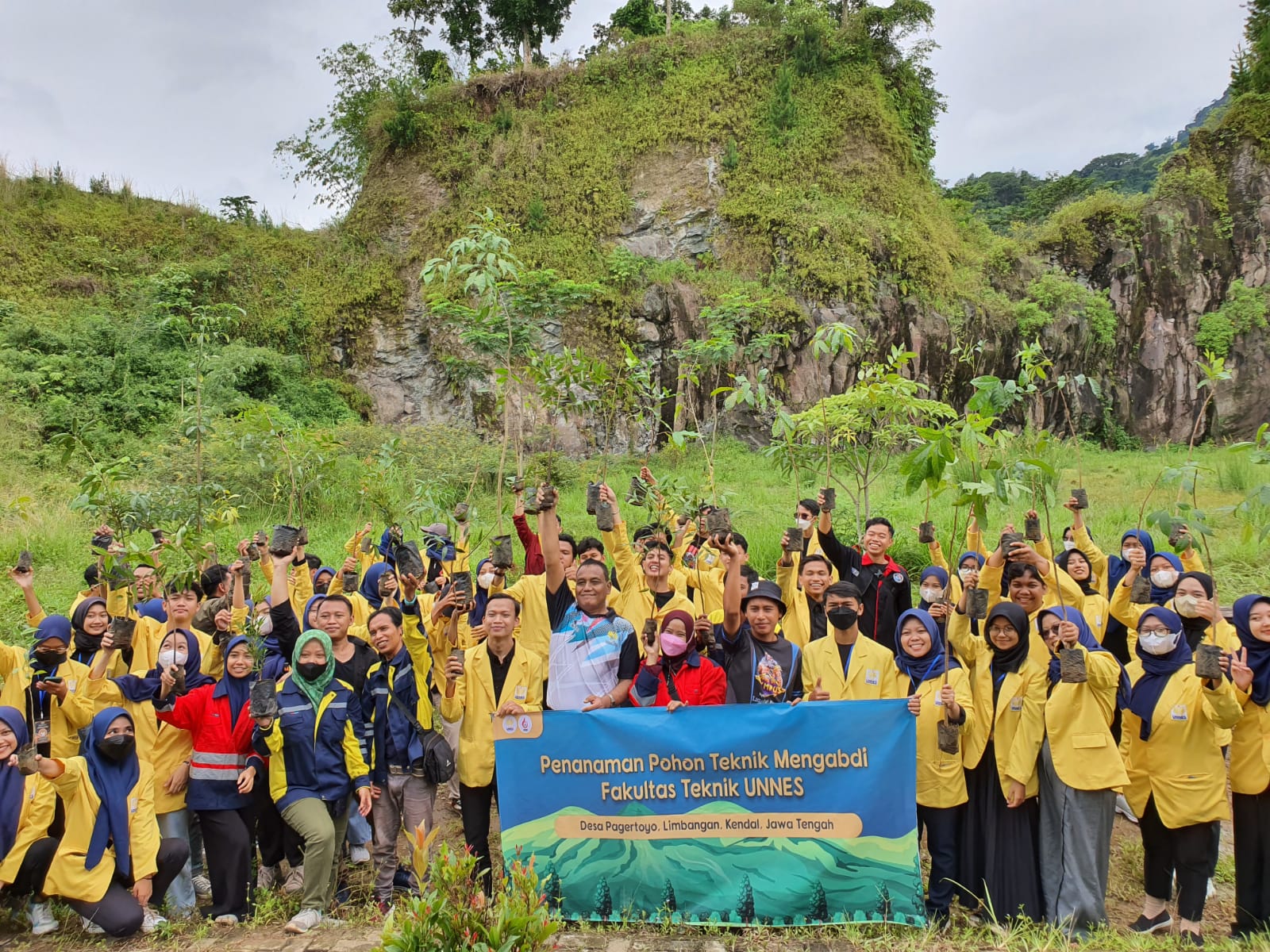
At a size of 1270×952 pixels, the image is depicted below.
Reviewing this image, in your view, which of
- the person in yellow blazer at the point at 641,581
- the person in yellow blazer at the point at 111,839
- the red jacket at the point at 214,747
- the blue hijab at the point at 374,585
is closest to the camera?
the person in yellow blazer at the point at 111,839

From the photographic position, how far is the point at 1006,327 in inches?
696

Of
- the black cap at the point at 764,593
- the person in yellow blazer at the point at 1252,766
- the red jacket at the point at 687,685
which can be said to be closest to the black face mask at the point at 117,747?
the red jacket at the point at 687,685

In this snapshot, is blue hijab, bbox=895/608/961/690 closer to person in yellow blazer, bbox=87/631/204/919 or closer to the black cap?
Result: the black cap

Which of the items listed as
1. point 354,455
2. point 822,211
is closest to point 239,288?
point 354,455

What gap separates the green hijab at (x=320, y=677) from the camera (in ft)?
14.0

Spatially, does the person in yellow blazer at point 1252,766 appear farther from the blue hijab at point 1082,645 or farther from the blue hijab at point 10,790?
the blue hijab at point 10,790

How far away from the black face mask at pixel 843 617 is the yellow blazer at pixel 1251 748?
1.82 m

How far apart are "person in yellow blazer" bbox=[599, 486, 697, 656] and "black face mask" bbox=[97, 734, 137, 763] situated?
9.06 ft

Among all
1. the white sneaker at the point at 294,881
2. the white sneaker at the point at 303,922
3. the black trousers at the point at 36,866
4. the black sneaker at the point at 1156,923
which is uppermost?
the black trousers at the point at 36,866

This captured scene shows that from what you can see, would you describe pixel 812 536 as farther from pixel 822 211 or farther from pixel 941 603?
pixel 822 211

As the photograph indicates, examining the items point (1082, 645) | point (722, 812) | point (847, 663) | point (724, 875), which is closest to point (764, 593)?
point (847, 663)

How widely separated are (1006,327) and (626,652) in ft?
53.1

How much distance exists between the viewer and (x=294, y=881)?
4.64 meters

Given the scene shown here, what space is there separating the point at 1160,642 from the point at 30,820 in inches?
224
